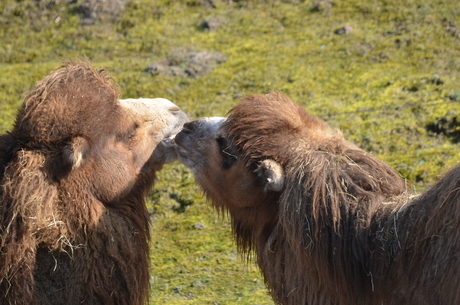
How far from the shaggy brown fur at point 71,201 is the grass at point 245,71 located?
1667 millimetres

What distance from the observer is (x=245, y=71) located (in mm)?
10695

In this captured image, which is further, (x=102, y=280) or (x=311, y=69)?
(x=311, y=69)

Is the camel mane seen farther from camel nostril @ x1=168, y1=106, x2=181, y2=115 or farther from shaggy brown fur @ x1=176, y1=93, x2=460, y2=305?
camel nostril @ x1=168, y1=106, x2=181, y2=115

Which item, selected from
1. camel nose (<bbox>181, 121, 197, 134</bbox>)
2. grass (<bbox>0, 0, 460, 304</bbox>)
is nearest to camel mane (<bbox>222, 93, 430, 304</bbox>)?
camel nose (<bbox>181, 121, 197, 134</bbox>)

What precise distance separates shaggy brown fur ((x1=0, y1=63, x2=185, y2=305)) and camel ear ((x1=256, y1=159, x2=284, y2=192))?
1315 mm

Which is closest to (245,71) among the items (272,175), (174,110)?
(174,110)

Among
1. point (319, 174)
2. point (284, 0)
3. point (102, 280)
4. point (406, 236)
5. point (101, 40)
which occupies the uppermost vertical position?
point (284, 0)

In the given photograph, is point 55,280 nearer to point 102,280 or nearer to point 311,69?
point 102,280

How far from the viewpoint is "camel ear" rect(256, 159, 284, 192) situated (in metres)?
4.28

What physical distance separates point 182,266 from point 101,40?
6456mm

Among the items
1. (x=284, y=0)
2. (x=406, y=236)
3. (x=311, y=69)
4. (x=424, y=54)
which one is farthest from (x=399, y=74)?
(x=406, y=236)

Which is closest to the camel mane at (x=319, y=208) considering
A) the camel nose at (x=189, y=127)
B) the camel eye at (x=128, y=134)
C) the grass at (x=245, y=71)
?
the camel nose at (x=189, y=127)

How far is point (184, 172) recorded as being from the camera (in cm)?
883

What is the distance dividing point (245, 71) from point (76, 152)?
6.28 m
